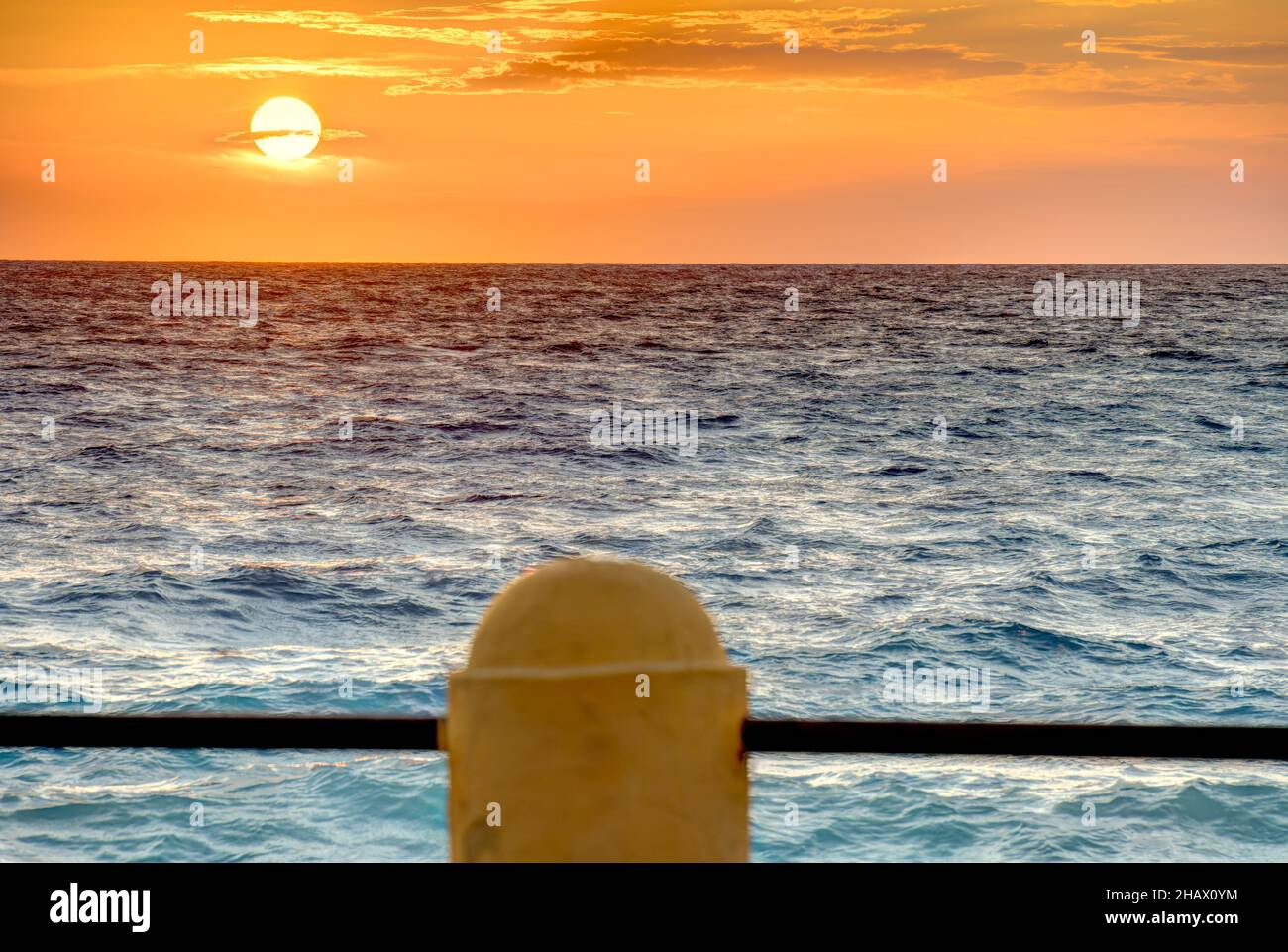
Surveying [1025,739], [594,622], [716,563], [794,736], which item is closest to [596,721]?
[594,622]

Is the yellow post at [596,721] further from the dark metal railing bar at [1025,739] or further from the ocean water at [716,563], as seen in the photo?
the ocean water at [716,563]

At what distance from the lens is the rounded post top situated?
1668 millimetres

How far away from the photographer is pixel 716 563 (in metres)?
16.3

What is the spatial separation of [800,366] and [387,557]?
2904 cm

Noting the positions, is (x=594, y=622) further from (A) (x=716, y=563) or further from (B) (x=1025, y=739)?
(A) (x=716, y=563)

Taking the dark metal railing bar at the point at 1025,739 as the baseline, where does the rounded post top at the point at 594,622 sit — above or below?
above

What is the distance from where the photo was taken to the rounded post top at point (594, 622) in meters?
1.67

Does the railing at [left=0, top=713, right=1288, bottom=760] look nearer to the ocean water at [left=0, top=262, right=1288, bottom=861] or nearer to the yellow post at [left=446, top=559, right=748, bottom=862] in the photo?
the yellow post at [left=446, top=559, right=748, bottom=862]

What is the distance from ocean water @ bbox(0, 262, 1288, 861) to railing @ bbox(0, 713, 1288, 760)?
5.80 m

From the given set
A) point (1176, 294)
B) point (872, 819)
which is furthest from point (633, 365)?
point (1176, 294)

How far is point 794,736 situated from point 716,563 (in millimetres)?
14648

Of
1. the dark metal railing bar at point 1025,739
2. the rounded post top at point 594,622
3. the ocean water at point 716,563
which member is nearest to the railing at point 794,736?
the dark metal railing bar at point 1025,739

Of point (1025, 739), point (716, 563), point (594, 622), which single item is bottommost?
point (716, 563)
